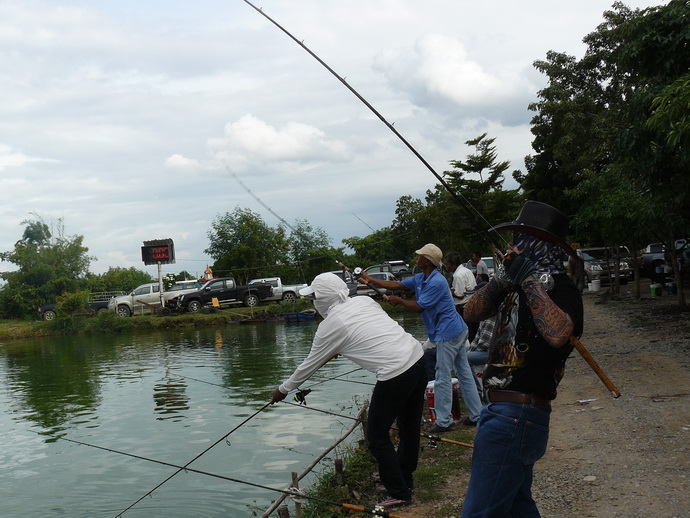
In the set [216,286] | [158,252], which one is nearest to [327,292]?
[216,286]

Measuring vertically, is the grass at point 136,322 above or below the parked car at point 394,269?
below

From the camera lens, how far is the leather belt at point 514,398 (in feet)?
10.3

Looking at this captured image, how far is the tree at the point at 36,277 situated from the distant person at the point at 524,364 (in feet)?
148

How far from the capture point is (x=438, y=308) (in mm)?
7094

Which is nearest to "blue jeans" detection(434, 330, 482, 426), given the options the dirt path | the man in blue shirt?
the man in blue shirt

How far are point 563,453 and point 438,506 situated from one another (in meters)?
1.64

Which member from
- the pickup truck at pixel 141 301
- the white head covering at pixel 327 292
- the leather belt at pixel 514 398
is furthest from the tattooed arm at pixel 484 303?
the pickup truck at pixel 141 301

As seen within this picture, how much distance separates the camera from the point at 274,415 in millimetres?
11562

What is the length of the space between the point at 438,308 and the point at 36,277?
151 feet

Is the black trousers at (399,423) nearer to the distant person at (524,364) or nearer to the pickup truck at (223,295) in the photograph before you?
the distant person at (524,364)

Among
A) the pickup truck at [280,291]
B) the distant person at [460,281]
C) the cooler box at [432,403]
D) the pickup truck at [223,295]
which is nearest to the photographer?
the cooler box at [432,403]

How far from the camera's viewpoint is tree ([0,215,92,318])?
152ft

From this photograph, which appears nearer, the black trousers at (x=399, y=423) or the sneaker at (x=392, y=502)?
the black trousers at (x=399, y=423)

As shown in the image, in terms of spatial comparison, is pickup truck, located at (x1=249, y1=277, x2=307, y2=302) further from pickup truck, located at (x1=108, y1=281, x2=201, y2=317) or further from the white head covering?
the white head covering
